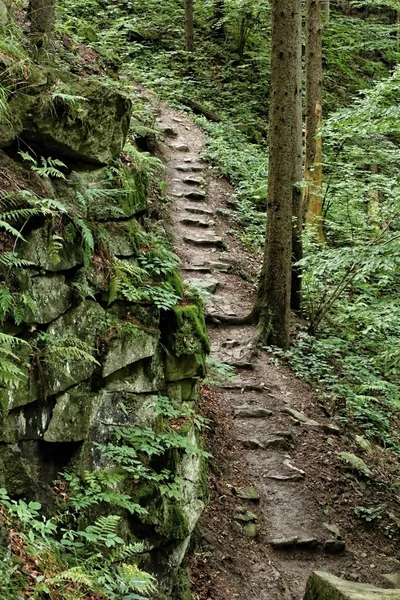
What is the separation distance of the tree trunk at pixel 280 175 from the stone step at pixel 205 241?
7.41 feet

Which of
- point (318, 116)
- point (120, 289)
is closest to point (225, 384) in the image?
point (120, 289)

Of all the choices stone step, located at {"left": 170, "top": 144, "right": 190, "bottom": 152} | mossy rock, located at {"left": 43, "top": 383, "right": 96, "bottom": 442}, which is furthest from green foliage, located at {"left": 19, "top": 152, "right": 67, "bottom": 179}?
stone step, located at {"left": 170, "top": 144, "right": 190, "bottom": 152}

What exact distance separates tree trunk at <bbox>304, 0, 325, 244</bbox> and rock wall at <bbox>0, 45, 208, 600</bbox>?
23.7 feet

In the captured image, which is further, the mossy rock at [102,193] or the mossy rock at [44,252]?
the mossy rock at [102,193]

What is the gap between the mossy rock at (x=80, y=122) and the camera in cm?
465

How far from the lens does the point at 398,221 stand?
8.33 m

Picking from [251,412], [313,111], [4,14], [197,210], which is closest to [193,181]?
[197,210]

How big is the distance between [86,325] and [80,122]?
67.1 inches

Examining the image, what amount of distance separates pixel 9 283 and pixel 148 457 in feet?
6.23

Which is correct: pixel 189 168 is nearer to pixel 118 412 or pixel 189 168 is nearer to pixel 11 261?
pixel 118 412

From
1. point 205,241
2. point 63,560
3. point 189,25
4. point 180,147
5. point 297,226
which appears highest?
point 189,25

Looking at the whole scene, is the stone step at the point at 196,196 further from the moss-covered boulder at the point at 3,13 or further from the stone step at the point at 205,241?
the moss-covered boulder at the point at 3,13

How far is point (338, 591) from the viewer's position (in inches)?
194

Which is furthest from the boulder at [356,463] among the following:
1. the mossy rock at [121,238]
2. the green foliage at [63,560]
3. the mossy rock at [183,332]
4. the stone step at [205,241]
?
the stone step at [205,241]
